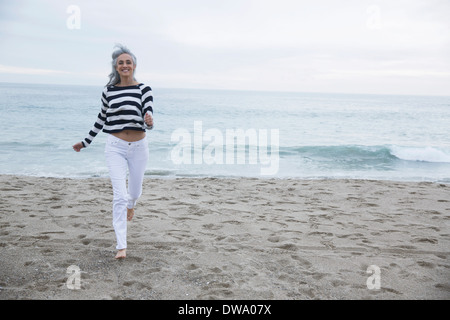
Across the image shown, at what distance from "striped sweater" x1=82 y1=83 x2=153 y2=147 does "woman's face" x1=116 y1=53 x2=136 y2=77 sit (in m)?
0.15

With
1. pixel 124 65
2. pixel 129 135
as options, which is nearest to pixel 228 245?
pixel 129 135

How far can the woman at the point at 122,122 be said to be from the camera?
3855 millimetres

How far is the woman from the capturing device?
3855 mm

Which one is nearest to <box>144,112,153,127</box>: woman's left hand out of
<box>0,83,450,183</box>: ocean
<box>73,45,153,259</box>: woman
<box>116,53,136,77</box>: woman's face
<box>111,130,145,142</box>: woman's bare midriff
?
<box>73,45,153,259</box>: woman

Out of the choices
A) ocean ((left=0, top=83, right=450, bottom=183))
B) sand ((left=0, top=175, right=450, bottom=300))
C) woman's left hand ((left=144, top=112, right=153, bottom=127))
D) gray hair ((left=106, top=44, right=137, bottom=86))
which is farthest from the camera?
ocean ((left=0, top=83, right=450, bottom=183))

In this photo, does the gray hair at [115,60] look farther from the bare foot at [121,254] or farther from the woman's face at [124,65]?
the bare foot at [121,254]

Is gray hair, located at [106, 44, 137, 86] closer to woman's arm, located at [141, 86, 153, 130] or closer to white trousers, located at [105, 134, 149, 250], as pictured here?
woman's arm, located at [141, 86, 153, 130]

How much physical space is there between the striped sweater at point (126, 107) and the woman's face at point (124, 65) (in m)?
0.15

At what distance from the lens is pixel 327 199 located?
7.11m

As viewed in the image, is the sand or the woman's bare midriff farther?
the woman's bare midriff

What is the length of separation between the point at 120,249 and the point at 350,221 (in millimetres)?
3459

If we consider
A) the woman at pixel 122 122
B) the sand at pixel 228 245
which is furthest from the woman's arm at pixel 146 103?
the sand at pixel 228 245

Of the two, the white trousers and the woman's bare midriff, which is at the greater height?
the woman's bare midriff

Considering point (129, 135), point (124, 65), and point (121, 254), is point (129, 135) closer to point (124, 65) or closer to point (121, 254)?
point (124, 65)
